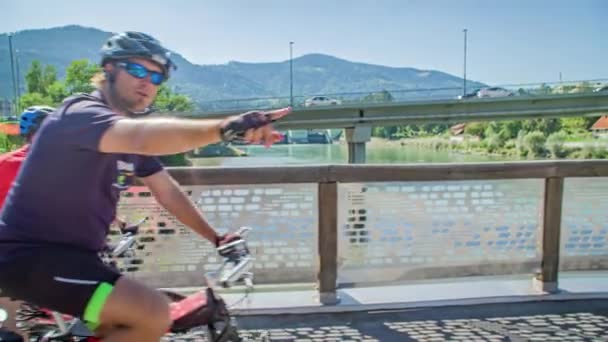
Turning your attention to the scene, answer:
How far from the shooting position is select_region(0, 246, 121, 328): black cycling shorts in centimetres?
152

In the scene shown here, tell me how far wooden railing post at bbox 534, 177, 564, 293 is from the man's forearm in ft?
11.0

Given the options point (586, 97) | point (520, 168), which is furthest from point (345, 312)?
point (586, 97)

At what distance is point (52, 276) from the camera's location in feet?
5.06

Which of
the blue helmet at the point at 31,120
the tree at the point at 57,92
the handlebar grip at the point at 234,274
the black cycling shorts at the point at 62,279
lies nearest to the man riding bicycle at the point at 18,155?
the blue helmet at the point at 31,120

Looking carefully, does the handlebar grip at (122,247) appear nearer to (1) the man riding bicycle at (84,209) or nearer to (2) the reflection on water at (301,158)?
(1) the man riding bicycle at (84,209)

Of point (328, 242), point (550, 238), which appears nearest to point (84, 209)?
point (328, 242)

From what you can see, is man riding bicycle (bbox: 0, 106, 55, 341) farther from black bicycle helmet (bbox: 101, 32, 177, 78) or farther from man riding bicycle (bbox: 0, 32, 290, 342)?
black bicycle helmet (bbox: 101, 32, 177, 78)

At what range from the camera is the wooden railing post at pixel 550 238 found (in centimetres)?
398

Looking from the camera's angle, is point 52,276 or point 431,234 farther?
point 431,234

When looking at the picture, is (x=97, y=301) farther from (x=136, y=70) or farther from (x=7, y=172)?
(x=7, y=172)

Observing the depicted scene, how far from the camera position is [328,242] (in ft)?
12.5

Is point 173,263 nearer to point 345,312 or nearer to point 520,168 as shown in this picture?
point 345,312

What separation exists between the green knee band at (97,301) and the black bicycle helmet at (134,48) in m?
0.78

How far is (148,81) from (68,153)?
1.36ft
